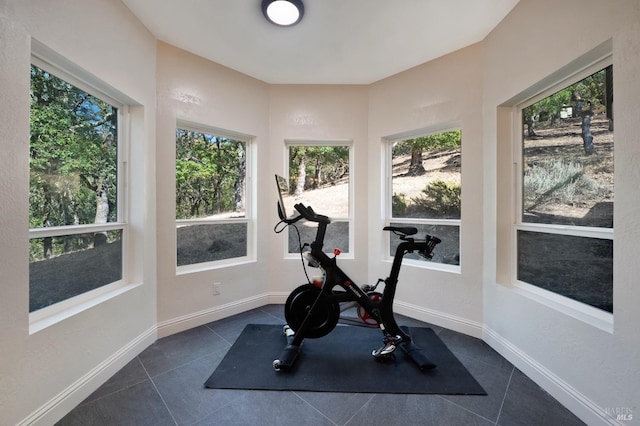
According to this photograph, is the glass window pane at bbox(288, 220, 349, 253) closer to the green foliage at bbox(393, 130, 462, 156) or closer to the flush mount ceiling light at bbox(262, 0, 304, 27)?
the green foliage at bbox(393, 130, 462, 156)

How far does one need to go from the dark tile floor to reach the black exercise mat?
0.06 metres

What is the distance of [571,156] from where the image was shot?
1.73 metres

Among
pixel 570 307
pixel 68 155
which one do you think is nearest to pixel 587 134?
pixel 570 307

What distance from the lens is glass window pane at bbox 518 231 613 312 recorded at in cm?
149

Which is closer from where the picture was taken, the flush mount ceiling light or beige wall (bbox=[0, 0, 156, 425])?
beige wall (bbox=[0, 0, 156, 425])

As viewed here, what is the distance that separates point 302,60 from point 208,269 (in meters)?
2.39

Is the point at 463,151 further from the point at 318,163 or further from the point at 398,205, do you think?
the point at 318,163

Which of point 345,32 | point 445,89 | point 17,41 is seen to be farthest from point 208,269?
point 445,89

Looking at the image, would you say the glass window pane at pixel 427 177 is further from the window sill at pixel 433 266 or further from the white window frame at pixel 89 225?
the white window frame at pixel 89 225

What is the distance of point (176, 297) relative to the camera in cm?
245

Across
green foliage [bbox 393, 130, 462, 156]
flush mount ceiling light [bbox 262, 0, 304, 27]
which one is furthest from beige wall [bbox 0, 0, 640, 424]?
flush mount ceiling light [bbox 262, 0, 304, 27]

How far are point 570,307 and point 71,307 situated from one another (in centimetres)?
324

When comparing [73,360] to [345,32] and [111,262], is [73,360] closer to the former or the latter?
[111,262]

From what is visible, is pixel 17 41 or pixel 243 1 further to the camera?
pixel 243 1
